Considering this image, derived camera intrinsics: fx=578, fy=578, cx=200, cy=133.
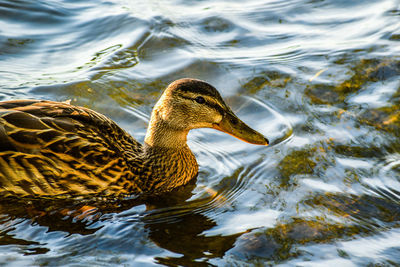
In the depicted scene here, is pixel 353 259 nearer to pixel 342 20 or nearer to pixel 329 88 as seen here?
pixel 329 88

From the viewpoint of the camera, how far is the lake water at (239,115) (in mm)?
5148

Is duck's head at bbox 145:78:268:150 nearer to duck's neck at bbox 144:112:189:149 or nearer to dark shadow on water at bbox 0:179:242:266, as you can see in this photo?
duck's neck at bbox 144:112:189:149

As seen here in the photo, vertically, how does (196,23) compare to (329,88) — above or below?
above

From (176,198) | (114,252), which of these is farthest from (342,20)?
(114,252)

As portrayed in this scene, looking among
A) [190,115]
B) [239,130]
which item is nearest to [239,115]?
[239,130]

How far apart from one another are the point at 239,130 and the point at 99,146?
150 centimetres

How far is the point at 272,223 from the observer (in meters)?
5.45

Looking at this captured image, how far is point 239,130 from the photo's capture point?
246 inches

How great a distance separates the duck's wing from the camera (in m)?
5.66

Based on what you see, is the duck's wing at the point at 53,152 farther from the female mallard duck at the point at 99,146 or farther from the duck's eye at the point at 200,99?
the duck's eye at the point at 200,99

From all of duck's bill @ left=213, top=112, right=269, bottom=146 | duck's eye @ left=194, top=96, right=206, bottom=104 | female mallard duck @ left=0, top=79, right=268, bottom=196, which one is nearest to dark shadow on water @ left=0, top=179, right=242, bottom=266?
female mallard duck @ left=0, top=79, right=268, bottom=196

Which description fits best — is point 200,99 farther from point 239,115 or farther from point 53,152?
point 53,152

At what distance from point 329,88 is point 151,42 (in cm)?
299

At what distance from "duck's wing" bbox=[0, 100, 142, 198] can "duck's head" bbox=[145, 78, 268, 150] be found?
0.61 meters
